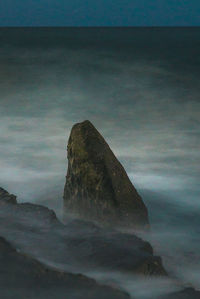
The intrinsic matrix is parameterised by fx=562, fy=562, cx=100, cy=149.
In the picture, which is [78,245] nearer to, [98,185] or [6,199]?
[6,199]

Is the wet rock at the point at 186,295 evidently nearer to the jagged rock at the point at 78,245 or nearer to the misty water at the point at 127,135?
the misty water at the point at 127,135

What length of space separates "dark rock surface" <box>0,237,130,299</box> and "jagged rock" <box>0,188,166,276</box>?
40 centimetres

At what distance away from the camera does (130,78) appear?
130ft

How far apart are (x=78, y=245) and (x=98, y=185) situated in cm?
221

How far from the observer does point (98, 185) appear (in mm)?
8609

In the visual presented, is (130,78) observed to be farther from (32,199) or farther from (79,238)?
(79,238)

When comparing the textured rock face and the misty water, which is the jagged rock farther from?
the textured rock face

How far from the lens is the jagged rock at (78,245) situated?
237 inches

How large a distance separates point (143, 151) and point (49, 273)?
14.0 metres

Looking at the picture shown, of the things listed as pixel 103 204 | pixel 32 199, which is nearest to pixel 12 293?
pixel 103 204

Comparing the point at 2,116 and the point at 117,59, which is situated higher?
the point at 117,59

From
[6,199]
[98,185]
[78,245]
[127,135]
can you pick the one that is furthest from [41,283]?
[127,135]

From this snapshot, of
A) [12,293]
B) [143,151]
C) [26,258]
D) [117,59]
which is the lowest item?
[12,293]

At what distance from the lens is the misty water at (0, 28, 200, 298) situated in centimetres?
1023
